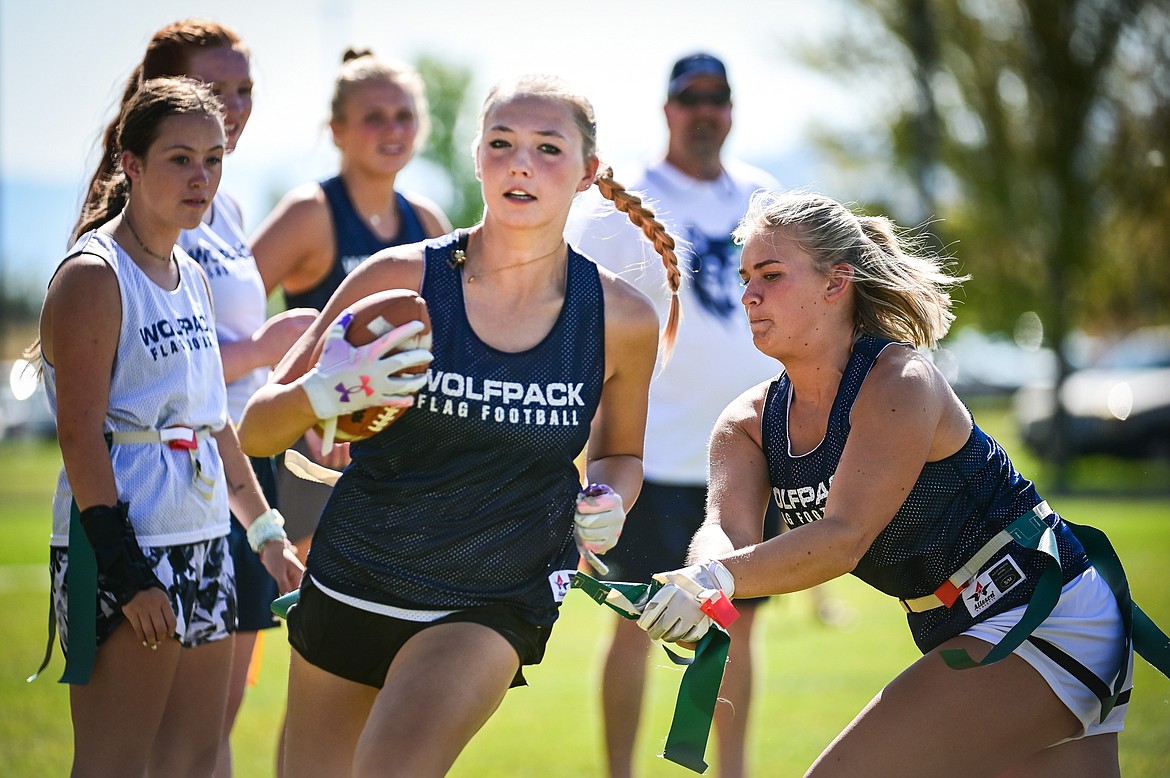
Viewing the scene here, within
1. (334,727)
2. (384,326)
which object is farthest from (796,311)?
(334,727)

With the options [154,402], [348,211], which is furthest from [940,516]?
[348,211]

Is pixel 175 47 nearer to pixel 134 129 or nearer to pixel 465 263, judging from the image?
pixel 134 129

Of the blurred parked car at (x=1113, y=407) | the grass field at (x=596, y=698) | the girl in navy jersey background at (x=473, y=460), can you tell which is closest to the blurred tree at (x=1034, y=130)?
the blurred parked car at (x=1113, y=407)

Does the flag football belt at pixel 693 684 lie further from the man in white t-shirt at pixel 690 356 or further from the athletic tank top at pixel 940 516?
the man in white t-shirt at pixel 690 356

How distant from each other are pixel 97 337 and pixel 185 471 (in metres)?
0.43

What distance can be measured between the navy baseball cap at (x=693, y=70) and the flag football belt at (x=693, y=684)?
2.71 metres

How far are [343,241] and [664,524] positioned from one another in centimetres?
157

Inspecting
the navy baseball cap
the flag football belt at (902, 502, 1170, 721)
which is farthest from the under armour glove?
the navy baseball cap

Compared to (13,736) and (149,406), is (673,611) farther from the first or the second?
(13,736)

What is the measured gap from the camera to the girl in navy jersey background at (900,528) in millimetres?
3006

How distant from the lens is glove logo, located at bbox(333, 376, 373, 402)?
2715 millimetres

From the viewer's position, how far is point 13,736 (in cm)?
617

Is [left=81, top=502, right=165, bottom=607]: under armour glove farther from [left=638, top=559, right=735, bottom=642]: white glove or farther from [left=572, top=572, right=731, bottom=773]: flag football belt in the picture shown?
[left=638, top=559, right=735, bottom=642]: white glove

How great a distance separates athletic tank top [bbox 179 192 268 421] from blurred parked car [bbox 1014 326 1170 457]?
18.3 m
